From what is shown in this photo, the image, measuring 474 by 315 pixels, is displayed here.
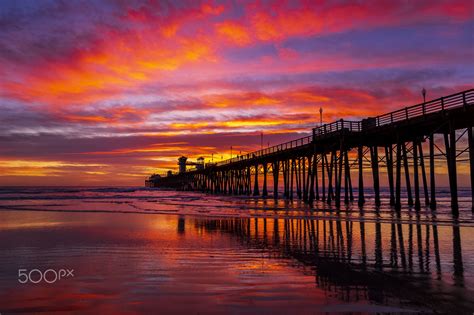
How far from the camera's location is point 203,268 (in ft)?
23.9

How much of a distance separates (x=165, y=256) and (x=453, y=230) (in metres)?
10.4

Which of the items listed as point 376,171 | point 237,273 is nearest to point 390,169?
point 376,171

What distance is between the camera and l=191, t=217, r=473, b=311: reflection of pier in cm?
591

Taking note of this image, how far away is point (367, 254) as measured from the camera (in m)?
8.77

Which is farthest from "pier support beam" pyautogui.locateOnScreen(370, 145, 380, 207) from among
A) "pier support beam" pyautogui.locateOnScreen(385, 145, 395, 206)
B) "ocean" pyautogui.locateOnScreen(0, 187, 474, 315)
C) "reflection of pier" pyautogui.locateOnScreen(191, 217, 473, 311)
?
"ocean" pyautogui.locateOnScreen(0, 187, 474, 315)

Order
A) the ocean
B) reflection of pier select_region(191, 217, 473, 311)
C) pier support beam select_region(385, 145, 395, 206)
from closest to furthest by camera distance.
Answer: the ocean, reflection of pier select_region(191, 217, 473, 311), pier support beam select_region(385, 145, 395, 206)

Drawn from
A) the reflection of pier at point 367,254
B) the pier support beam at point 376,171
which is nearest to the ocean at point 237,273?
the reflection of pier at point 367,254

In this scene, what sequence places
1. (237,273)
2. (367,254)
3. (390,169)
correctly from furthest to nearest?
(390,169)
(367,254)
(237,273)

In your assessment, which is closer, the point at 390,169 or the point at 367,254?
the point at 367,254

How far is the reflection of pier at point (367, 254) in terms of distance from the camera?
591 cm

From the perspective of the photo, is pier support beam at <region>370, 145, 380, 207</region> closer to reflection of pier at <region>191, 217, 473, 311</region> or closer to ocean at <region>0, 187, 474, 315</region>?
reflection of pier at <region>191, 217, 473, 311</region>

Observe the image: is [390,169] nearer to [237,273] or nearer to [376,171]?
[376,171]

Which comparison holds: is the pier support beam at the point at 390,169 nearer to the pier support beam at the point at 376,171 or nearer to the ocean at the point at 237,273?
the pier support beam at the point at 376,171

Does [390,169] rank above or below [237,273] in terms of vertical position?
above
